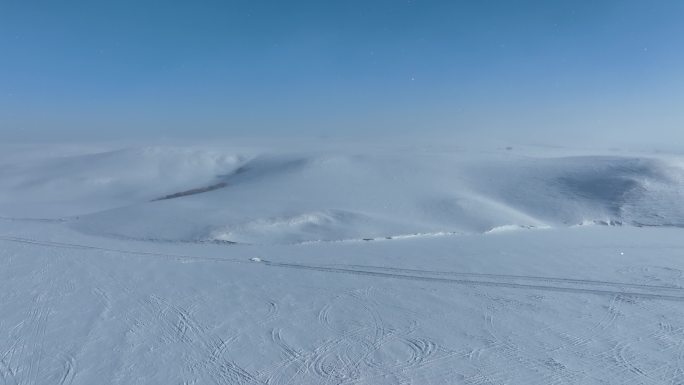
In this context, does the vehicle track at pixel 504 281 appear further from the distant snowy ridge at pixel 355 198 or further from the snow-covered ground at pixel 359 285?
the distant snowy ridge at pixel 355 198

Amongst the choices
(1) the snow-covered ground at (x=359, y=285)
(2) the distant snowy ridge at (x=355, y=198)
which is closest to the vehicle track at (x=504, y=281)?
(1) the snow-covered ground at (x=359, y=285)

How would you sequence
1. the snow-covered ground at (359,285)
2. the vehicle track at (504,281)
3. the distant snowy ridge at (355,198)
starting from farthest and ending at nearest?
the distant snowy ridge at (355,198), the vehicle track at (504,281), the snow-covered ground at (359,285)

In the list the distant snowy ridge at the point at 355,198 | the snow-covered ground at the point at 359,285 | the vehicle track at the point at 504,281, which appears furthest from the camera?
the distant snowy ridge at the point at 355,198

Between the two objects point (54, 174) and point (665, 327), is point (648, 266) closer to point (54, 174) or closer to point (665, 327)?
point (665, 327)

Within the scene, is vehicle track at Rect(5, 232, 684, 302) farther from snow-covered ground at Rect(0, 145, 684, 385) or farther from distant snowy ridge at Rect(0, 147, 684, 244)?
distant snowy ridge at Rect(0, 147, 684, 244)

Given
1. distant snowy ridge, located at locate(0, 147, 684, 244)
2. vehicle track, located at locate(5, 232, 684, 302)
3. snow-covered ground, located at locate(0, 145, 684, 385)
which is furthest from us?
distant snowy ridge, located at locate(0, 147, 684, 244)

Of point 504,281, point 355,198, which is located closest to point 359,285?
point 504,281

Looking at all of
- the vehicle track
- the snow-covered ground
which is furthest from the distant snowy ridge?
the vehicle track

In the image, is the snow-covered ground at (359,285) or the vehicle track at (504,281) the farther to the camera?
the vehicle track at (504,281)
